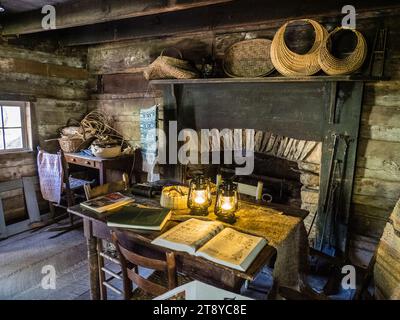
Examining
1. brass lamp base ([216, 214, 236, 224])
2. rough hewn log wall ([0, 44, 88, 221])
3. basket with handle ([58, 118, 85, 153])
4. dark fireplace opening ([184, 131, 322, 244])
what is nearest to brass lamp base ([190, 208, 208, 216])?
brass lamp base ([216, 214, 236, 224])

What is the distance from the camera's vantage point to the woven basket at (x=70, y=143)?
3605 mm

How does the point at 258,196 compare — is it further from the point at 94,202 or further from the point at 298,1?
the point at 298,1

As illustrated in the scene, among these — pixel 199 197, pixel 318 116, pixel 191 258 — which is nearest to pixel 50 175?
pixel 199 197

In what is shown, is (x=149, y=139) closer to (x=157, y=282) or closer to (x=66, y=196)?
(x=66, y=196)

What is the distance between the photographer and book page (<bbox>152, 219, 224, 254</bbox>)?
1.25 metres

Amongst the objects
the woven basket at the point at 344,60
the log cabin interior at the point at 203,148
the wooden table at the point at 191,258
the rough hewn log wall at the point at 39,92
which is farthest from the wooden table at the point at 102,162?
the woven basket at the point at 344,60

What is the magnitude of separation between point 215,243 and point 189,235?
0.13 meters

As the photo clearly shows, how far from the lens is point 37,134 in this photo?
3605 millimetres

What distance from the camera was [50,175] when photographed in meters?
3.28

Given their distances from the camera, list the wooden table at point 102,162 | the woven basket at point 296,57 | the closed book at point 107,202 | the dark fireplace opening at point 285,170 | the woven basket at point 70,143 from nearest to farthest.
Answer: the closed book at point 107,202
the woven basket at point 296,57
the dark fireplace opening at point 285,170
the wooden table at point 102,162
the woven basket at point 70,143

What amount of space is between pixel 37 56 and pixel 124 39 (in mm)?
1118

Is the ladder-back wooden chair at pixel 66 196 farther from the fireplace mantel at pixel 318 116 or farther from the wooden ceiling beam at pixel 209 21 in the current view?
the wooden ceiling beam at pixel 209 21

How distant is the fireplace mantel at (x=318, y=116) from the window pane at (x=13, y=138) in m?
1.91
